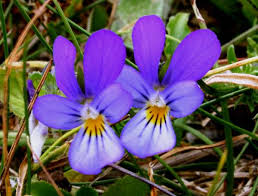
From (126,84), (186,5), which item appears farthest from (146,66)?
(186,5)

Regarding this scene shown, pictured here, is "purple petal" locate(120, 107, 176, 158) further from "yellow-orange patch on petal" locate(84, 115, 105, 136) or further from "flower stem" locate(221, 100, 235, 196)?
"flower stem" locate(221, 100, 235, 196)

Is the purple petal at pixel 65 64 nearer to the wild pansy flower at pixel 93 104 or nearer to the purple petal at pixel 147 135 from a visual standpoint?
the wild pansy flower at pixel 93 104

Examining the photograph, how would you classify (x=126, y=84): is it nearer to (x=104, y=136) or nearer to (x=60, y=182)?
(x=104, y=136)

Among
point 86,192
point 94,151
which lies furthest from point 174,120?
point 94,151

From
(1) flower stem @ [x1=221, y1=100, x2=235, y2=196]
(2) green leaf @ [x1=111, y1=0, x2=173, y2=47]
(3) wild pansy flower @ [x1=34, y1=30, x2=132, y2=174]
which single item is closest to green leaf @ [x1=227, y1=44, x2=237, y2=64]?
(1) flower stem @ [x1=221, y1=100, x2=235, y2=196]

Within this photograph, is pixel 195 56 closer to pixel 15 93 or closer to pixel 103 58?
pixel 103 58
